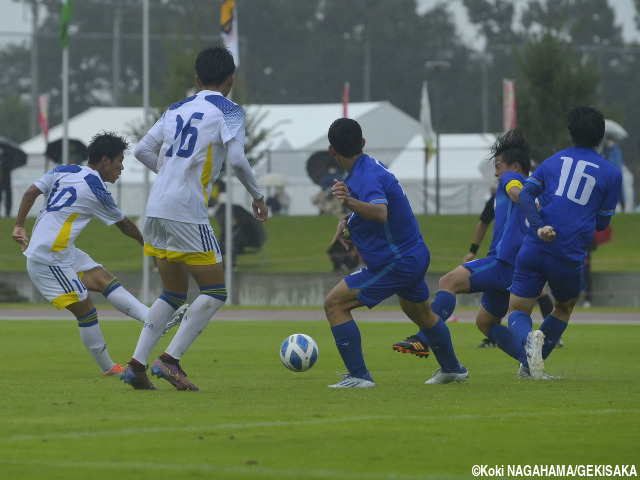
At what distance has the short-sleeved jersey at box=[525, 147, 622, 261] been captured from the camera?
31.1 ft

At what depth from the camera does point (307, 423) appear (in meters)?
6.87

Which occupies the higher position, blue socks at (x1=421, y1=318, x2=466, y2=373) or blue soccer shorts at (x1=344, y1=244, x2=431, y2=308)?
blue soccer shorts at (x1=344, y1=244, x2=431, y2=308)

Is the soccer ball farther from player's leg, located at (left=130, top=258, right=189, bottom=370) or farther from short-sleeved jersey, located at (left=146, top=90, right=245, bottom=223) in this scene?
short-sleeved jersey, located at (left=146, top=90, right=245, bottom=223)

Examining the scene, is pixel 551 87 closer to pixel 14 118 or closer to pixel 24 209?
pixel 24 209

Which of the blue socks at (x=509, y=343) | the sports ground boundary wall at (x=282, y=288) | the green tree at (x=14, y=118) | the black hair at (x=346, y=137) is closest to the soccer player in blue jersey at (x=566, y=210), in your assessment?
the blue socks at (x=509, y=343)

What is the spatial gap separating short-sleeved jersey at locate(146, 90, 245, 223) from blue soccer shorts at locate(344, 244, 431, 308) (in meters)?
1.21

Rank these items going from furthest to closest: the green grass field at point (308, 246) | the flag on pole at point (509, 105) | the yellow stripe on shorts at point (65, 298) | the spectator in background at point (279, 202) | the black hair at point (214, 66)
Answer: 1. the spectator in background at point (279, 202)
2. the flag on pole at point (509, 105)
3. the green grass field at point (308, 246)
4. the yellow stripe on shorts at point (65, 298)
5. the black hair at point (214, 66)

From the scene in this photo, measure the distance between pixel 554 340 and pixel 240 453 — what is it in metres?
4.99

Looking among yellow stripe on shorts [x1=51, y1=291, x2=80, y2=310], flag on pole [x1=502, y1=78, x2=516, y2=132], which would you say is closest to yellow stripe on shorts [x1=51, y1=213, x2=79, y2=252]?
yellow stripe on shorts [x1=51, y1=291, x2=80, y2=310]

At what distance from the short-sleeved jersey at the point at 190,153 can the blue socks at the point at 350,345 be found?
128cm

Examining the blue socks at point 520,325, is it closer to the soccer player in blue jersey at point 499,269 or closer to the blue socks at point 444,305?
the soccer player in blue jersey at point 499,269

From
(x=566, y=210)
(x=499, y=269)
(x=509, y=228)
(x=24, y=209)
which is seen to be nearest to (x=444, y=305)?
(x=499, y=269)

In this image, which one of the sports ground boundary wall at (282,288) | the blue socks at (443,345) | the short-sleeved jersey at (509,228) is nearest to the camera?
the blue socks at (443,345)

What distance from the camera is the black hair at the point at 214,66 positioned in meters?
8.88
